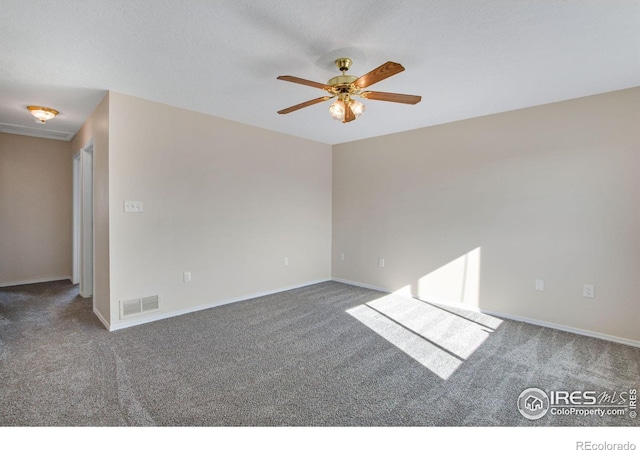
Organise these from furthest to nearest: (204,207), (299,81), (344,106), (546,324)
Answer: (204,207) < (546,324) < (344,106) < (299,81)

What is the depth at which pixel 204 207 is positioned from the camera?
3758mm

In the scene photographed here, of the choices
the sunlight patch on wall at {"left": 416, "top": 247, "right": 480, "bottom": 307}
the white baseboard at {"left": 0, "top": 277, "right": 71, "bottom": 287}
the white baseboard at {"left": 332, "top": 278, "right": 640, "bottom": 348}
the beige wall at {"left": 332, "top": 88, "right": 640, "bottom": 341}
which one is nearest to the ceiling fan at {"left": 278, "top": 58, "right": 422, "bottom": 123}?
the beige wall at {"left": 332, "top": 88, "right": 640, "bottom": 341}

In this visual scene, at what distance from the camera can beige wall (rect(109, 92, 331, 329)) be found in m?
3.15

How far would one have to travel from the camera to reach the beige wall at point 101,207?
10.2 ft


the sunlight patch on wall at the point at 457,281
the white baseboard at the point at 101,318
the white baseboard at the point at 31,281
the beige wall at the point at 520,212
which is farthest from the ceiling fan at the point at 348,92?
the white baseboard at the point at 31,281

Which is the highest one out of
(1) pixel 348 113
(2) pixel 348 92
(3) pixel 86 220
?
(2) pixel 348 92

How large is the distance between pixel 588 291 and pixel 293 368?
9.95 ft

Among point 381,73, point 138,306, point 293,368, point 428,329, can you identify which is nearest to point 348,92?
point 381,73

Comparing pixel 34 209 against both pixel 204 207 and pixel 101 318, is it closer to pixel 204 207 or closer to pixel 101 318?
pixel 101 318

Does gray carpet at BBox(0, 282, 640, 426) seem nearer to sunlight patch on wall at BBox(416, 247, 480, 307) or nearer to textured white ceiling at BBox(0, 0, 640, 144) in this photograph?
sunlight patch on wall at BBox(416, 247, 480, 307)

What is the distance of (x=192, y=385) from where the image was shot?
6.93 ft

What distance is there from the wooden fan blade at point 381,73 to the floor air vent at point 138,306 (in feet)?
10.1
